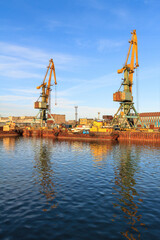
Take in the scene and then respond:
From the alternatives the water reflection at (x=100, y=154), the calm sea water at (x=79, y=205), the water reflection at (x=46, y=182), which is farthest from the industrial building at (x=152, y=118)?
the water reflection at (x=46, y=182)

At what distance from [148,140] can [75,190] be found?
62508 mm

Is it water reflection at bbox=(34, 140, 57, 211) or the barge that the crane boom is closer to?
the barge

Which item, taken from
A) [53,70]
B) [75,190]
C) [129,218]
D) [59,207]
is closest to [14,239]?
[59,207]

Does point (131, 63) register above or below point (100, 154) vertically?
above

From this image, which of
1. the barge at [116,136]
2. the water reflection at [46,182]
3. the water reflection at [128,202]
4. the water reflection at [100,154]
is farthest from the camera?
the barge at [116,136]

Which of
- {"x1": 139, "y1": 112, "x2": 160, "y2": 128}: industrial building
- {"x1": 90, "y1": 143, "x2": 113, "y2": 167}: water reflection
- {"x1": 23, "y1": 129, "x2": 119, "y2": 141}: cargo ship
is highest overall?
{"x1": 139, "y1": 112, "x2": 160, "y2": 128}: industrial building

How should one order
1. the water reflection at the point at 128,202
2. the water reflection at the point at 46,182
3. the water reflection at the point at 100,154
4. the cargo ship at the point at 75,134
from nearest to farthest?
the water reflection at the point at 128,202, the water reflection at the point at 46,182, the water reflection at the point at 100,154, the cargo ship at the point at 75,134

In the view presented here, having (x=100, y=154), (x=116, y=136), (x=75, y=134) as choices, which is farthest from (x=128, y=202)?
(x=75, y=134)

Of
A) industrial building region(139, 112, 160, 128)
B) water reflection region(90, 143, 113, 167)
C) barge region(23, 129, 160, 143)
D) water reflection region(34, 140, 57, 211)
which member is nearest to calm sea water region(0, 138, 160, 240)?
water reflection region(34, 140, 57, 211)

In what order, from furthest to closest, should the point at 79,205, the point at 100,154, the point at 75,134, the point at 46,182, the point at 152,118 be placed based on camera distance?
the point at 152,118, the point at 75,134, the point at 100,154, the point at 46,182, the point at 79,205

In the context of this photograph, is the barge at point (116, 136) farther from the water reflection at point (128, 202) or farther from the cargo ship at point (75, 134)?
the water reflection at point (128, 202)

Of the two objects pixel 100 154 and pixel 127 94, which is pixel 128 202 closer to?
pixel 100 154

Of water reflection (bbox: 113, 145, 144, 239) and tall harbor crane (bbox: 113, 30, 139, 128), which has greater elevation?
tall harbor crane (bbox: 113, 30, 139, 128)

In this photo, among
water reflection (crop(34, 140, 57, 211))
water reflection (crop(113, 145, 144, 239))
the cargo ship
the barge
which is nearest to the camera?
water reflection (crop(113, 145, 144, 239))
